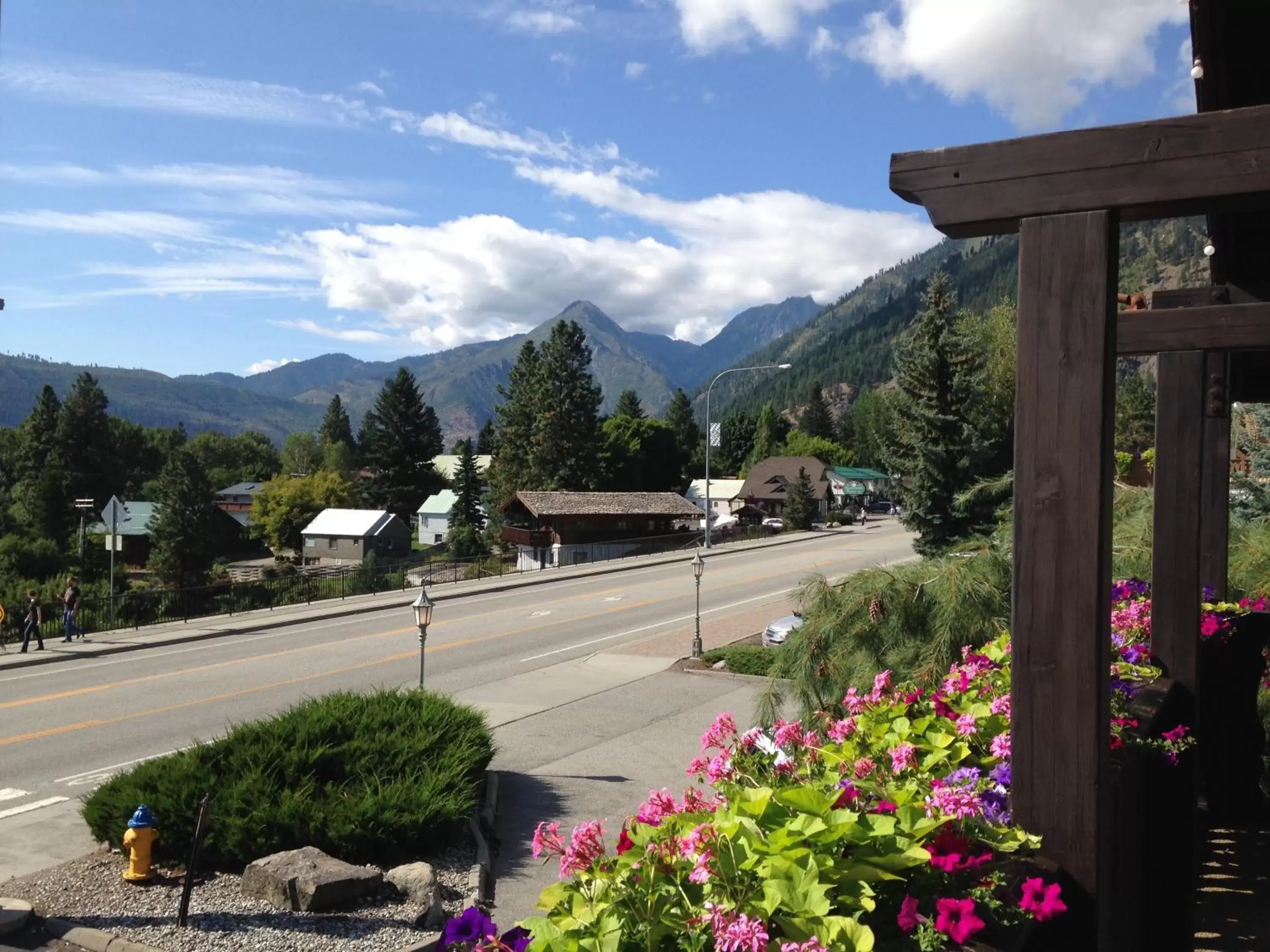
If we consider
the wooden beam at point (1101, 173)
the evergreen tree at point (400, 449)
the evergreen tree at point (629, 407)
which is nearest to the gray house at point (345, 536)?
the evergreen tree at point (400, 449)

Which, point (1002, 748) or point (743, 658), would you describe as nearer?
point (1002, 748)

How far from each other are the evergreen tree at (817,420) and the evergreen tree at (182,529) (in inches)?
3511

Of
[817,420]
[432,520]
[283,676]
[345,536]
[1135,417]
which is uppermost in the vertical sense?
[817,420]

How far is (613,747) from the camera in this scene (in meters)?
13.1

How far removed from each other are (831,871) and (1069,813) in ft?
2.49

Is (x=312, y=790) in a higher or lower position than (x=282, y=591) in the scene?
higher

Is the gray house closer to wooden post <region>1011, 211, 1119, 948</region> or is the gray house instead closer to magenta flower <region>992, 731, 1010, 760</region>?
magenta flower <region>992, 731, 1010, 760</region>

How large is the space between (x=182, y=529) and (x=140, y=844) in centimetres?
4912

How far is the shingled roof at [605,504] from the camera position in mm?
44938

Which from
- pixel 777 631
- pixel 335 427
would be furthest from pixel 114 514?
pixel 335 427

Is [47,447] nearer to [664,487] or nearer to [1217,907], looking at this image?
[664,487]

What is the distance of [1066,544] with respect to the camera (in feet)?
7.96

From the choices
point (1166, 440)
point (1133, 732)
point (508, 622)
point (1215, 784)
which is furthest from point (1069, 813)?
point (508, 622)

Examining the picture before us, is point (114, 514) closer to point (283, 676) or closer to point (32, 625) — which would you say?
point (32, 625)
